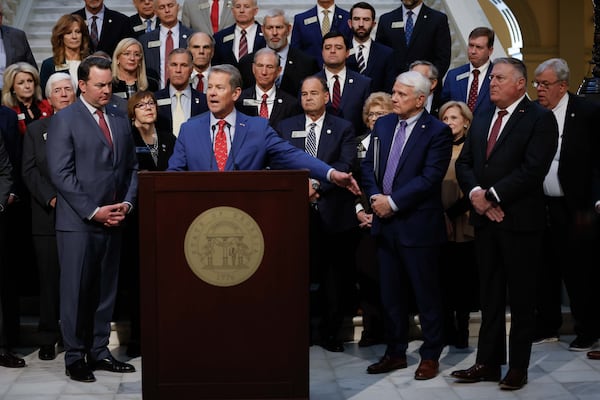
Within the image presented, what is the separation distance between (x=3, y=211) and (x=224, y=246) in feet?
7.47

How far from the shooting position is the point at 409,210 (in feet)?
23.1

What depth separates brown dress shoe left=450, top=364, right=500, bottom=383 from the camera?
6855mm

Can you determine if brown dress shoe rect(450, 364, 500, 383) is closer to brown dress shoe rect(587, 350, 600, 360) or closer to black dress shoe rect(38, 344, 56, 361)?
brown dress shoe rect(587, 350, 600, 360)

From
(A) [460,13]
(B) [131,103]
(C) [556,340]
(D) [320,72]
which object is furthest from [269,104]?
(A) [460,13]

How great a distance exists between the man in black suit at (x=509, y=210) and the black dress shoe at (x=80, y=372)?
2302 millimetres

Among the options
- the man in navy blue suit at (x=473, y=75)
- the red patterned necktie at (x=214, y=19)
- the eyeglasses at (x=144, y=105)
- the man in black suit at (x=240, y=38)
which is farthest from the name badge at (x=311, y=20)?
the eyeglasses at (x=144, y=105)

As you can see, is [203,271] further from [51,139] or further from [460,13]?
[460,13]

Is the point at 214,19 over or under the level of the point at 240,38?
over

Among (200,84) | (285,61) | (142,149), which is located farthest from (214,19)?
(142,149)

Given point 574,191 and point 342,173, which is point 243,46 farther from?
point 342,173

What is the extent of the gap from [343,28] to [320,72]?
3.61 feet

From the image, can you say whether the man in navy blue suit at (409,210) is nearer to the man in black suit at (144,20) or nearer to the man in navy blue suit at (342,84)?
the man in navy blue suit at (342,84)

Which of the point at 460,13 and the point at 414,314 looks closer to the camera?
the point at 414,314

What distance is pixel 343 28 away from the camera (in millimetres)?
9906
